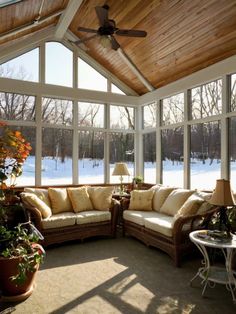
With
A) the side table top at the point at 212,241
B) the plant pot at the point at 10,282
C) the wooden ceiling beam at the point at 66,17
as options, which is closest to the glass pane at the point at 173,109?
the wooden ceiling beam at the point at 66,17

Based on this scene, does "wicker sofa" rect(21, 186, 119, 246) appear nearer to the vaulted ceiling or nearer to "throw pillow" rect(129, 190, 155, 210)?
"throw pillow" rect(129, 190, 155, 210)

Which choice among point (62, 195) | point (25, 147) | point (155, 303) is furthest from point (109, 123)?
point (155, 303)

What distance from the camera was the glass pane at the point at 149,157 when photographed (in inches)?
271

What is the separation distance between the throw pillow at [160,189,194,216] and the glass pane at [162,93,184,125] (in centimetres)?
185

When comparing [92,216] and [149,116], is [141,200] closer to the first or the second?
[92,216]

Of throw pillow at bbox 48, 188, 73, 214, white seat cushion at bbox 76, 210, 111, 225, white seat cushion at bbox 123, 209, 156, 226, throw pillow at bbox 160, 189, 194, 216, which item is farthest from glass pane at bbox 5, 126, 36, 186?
throw pillow at bbox 160, 189, 194, 216

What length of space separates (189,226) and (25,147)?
2699 millimetres

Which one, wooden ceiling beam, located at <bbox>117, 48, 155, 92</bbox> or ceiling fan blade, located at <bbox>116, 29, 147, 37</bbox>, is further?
wooden ceiling beam, located at <bbox>117, 48, 155, 92</bbox>

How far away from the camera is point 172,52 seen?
5.45 m

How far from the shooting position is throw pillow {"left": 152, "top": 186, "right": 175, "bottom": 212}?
529 centimetres

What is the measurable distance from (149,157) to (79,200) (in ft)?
8.20

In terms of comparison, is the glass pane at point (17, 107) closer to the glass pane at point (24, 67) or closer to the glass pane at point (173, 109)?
the glass pane at point (24, 67)

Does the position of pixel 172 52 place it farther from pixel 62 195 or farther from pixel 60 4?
pixel 62 195

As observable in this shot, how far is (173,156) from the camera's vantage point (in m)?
6.22
